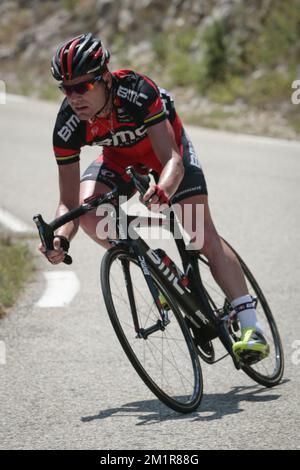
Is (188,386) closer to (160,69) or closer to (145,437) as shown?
(145,437)

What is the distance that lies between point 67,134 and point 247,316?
4.54ft

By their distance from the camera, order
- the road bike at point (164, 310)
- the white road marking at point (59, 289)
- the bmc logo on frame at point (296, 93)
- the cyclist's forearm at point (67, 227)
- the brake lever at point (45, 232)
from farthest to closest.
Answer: the bmc logo on frame at point (296, 93) → the white road marking at point (59, 289) → the cyclist's forearm at point (67, 227) → the road bike at point (164, 310) → the brake lever at point (45, 232)

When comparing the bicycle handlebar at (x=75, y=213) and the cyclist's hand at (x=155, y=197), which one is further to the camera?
the bicycle handlebar at (x=75, y=213)

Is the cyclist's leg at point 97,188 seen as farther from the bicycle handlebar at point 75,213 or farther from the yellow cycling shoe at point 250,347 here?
the yellow cycling shoe at point 250,347

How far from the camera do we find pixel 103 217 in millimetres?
4977

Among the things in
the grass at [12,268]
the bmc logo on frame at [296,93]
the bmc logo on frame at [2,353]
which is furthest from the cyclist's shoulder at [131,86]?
the bmc logo on frame at [296,93]

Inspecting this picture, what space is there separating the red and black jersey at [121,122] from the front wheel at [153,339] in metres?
0.63

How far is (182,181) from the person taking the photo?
17.2ft

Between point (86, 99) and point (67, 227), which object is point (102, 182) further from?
point (86, 99)

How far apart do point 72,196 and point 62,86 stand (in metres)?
0.60

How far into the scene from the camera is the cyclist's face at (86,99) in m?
4.79

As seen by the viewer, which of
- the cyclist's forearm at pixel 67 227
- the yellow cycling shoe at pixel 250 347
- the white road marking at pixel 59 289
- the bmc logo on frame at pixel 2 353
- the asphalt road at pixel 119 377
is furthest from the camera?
the white road marking at pixel 59 289

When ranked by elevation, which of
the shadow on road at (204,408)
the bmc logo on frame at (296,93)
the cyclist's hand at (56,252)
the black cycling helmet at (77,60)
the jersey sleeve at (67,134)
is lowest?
the shadow on road at (204,408)

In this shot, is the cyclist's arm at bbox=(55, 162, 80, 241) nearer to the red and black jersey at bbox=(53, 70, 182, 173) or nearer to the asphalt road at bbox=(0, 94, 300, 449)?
the red and black jersey at bbox=(53, 70, 182, 173)
